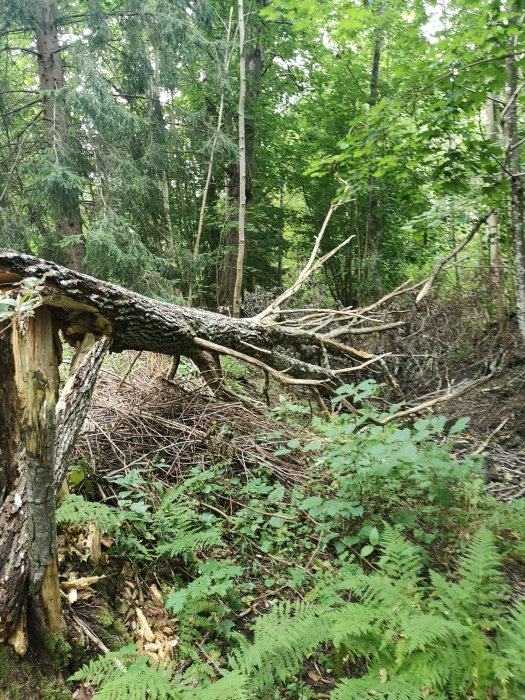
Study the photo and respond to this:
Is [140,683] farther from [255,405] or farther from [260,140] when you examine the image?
[260,140]

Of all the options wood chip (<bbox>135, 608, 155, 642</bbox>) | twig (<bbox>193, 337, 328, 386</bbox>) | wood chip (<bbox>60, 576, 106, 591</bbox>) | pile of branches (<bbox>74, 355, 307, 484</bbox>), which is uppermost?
twig (<bbox>193, 337, 328, 386</bbox>)

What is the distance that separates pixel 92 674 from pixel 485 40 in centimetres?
494

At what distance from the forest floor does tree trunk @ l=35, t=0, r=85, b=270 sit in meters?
3.67

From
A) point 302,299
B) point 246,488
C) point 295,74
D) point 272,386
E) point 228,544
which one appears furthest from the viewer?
point 295,74

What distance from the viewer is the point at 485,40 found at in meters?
3.55

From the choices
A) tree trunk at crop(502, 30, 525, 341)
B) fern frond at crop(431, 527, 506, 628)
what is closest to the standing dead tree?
fern frond at crop(431, 527, 506, 628)

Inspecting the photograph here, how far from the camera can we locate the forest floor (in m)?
1.93

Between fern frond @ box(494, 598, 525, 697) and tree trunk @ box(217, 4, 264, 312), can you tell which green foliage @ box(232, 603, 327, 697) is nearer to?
fern frond @ box(494, 598, 525, 697)

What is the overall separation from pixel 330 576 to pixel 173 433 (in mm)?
1732

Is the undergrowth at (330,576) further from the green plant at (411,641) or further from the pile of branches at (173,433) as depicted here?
the pile of branches at (173,433)

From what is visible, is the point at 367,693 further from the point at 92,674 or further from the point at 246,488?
the point at 246,488

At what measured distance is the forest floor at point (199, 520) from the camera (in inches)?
75.8

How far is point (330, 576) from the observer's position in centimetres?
242

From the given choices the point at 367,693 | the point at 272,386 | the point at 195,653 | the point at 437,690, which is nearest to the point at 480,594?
the point at 437,690
